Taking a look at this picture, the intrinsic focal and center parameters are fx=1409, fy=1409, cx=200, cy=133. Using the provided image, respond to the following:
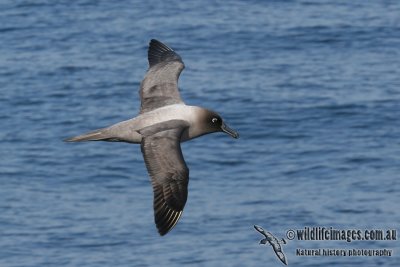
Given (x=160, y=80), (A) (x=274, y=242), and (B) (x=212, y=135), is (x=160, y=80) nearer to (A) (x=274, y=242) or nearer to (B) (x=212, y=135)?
(A) (x=274, y=242)

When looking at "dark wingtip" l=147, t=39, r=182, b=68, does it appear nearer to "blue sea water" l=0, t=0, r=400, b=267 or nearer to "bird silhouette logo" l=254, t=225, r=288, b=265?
"bird silhouette logo" l=254, t=225, r=288, b=265

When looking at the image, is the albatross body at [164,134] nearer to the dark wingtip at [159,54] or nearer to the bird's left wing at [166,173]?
the bird's left wing at [166,173]

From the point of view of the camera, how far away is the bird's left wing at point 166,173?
17.0 metres

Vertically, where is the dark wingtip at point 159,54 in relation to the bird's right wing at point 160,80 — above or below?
above

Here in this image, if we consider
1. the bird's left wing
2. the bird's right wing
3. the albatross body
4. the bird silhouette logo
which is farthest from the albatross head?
the bird silhouette logo

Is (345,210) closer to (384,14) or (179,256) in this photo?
(179,256)

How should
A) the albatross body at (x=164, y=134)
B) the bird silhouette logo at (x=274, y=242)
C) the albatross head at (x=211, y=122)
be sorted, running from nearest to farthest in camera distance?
the albatross body at (x=164, y=134), the albatross head at (x=211, y=122), the bird silhouette logo at (x=274, y=242)

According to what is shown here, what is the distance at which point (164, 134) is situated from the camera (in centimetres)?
1777

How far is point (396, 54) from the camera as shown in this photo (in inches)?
1795

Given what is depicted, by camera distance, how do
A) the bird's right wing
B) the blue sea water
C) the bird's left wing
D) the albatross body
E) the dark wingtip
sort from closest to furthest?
the bird's left wing → the albatross body → the bird's right wing → the dark wingtip → the blue sea water

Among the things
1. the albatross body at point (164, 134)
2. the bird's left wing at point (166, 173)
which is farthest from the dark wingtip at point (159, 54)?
the bird's left wing at point (166, 173)

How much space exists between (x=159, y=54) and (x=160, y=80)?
1102 millimetres

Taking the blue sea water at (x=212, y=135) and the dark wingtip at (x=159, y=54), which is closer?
the dark wingtip at (x=159, y=54)

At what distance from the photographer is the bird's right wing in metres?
19.5
